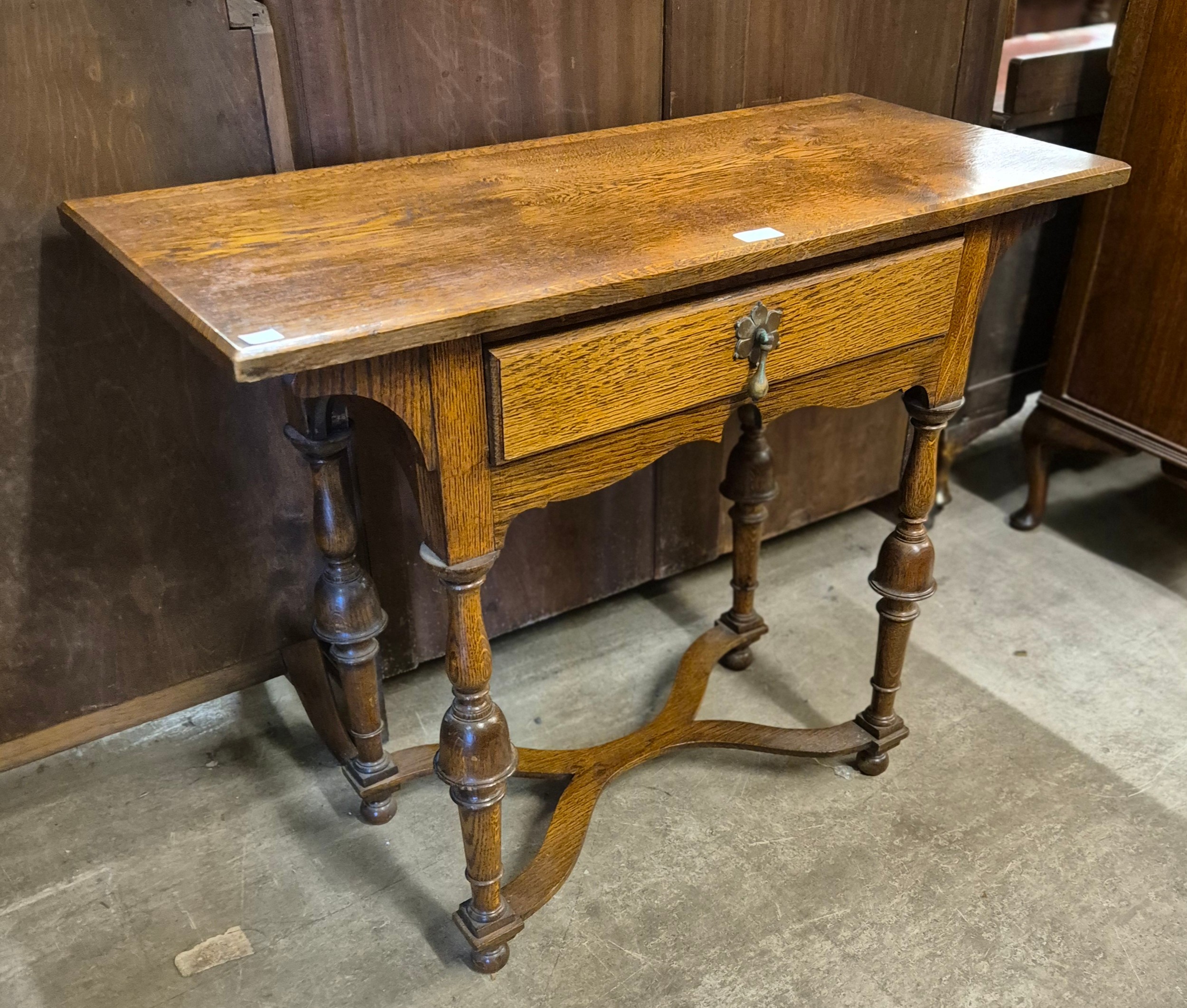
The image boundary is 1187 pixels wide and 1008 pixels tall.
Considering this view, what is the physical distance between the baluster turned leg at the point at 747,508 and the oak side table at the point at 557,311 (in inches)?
11.3

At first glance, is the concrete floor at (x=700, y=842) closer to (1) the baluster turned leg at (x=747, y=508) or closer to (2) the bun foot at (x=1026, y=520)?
(1) the baluster turned leg at (x=747, y=508)

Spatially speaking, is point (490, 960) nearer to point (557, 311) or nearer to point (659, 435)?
point (659, 435)

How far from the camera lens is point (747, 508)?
2.00 meters

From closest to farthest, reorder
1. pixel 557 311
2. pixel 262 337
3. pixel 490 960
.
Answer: pixel 262 337 < pixel 557 311 < pixel 490 960

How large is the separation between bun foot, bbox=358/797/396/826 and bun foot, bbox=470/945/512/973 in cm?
31

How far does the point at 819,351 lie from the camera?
1422 millimetres

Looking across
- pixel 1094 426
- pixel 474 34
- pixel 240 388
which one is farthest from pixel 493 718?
pixel 1094 426

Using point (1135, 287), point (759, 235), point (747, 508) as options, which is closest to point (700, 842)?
point (747, 508)

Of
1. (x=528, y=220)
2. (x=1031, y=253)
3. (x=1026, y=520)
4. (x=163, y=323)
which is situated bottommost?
(x=1026, y=520)

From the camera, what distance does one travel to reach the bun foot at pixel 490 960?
155 cm

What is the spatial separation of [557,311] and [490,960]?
0.90 metres

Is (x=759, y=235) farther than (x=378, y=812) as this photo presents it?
No

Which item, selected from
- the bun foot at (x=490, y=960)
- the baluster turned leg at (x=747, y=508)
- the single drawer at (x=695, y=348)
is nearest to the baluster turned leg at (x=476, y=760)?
the bun foot at (x=490, y=960)

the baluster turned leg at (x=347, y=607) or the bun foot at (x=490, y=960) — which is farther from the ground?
the baluster turned leg at (x=347, y=607)
